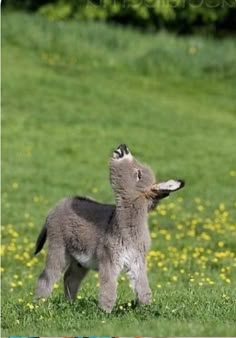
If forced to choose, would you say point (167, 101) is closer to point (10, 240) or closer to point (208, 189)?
point (208, 189)

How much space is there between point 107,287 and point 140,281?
0.71 feet

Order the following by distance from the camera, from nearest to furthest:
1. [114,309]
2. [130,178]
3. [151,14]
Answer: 1. [130,178]
2. [114,309]
3. [151,14]

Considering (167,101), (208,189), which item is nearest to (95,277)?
(208,189)

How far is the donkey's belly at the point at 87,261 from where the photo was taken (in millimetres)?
6664

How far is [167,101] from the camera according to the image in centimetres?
2223

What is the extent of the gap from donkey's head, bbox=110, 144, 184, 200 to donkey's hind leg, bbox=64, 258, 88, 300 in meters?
0.79

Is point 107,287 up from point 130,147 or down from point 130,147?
up

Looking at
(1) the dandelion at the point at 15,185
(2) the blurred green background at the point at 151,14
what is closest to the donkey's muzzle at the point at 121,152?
(1) the dandelion at the point at 15,185

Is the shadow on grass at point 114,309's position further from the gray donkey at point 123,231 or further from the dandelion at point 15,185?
the dandelion at point 15,185

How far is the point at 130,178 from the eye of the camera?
650cm

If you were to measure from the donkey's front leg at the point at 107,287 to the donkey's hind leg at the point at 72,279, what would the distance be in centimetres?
59

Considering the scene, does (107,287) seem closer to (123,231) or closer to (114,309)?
(114,309)

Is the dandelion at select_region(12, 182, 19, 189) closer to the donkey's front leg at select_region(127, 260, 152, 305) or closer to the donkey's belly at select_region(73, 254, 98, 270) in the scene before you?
the donkey's belly at select_region(73, 254, 98, 270)

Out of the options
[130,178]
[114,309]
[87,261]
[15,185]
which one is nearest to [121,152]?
[130,178]
